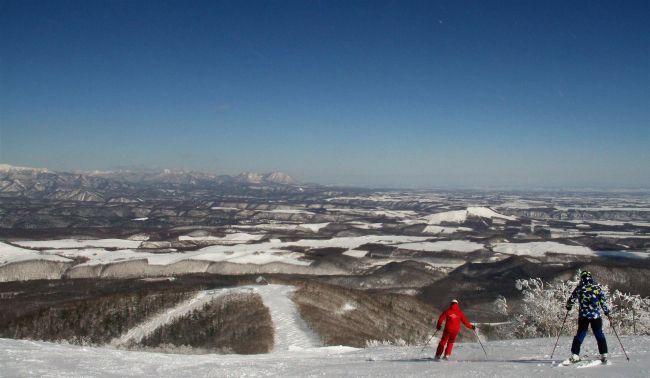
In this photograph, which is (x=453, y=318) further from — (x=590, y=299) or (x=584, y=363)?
(x=590, y=299)

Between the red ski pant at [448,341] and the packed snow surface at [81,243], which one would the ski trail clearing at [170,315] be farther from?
the packed snow surface at [81,243]

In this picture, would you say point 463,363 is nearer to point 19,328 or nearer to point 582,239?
point 19,328

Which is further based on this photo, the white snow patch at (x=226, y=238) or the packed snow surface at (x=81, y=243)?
the white snow patch at (x=226, y=238)

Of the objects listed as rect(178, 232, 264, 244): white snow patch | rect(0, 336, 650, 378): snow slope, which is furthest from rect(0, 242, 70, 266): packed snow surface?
rect(0, 336, 650, 378): snow slope

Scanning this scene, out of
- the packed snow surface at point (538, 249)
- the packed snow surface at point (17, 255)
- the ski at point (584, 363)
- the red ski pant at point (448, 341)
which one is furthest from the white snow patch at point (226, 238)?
the ski at point (584, 363)

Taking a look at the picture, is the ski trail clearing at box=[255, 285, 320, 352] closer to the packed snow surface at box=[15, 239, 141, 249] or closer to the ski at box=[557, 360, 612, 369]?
the ski at box=[557, 360, 612, 369]

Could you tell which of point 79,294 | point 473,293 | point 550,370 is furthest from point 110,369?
point 473,293
